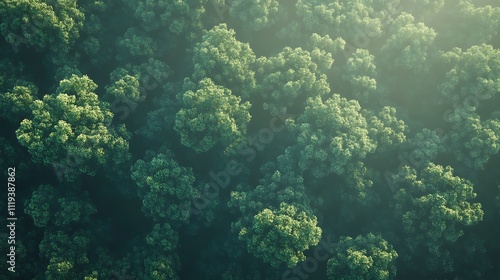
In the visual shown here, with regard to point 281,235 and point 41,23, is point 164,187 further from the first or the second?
point 41,23

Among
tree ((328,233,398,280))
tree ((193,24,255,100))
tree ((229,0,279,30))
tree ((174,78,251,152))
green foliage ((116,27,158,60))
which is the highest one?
tree ((229,0,279,30))

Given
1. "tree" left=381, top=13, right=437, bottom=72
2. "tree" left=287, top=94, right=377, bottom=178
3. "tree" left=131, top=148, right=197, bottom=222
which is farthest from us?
"tree" left=381, top=13, right=437, bottom=72

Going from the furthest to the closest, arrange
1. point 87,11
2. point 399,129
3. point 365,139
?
point 87,11 → point 399,129 → point 365,139

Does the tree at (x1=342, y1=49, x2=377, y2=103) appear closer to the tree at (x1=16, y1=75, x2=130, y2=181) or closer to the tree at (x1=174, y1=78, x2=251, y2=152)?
the tree at (x1=174, y1=78, x2=251, y2=152)

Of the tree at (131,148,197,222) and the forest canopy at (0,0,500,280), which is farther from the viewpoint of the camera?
the tree at (131,148,197,222)

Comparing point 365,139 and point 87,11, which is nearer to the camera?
point 365,139

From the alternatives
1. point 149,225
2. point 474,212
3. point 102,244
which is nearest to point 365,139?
point 474,212

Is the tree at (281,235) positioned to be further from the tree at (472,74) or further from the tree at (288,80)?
the tree at (472,74)

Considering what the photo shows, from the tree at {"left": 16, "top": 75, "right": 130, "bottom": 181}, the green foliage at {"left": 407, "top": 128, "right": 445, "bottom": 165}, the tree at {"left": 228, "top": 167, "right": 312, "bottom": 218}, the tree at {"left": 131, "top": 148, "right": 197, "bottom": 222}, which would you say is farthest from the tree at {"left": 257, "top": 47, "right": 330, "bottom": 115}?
the tree at {"left": 16, "top": 75, "right": 130, "bottom": 181}

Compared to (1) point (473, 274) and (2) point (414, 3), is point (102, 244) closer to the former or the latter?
(1) point (473, 274)
